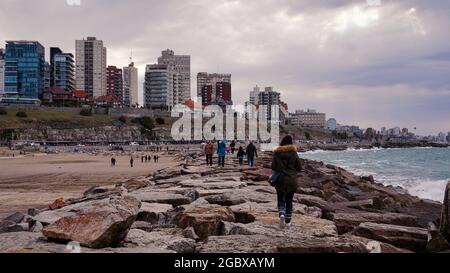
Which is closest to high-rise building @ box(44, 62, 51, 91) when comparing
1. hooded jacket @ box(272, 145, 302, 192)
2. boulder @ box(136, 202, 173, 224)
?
boulder @ box(136, 202, 173, 224)

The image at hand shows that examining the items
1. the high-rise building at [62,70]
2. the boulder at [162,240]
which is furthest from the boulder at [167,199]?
the high-rise building at [62,70]

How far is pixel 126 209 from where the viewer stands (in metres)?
6.01

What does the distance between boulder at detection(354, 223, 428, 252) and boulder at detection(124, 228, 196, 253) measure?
9.35ft

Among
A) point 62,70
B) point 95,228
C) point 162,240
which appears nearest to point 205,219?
point 162,240

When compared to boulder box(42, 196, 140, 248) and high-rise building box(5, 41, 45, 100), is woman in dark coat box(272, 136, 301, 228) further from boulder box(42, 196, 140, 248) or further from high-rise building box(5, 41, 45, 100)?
high-rise building box(5, 41, 45, 100)

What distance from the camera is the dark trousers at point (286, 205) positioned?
723 cm

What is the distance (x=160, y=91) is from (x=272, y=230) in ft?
623

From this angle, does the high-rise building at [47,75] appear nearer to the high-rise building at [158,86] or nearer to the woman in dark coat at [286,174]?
the high-rise building at [158,86]

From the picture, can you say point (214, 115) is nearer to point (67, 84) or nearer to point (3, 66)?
point (67, 84)

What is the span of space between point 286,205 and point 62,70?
558 ft

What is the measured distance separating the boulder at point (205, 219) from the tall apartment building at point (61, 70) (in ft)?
548

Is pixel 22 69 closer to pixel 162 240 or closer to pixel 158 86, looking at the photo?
pixel 158 86
